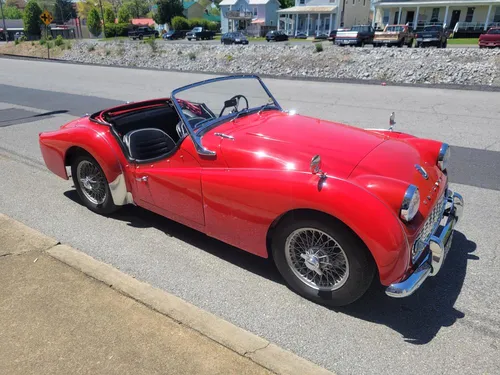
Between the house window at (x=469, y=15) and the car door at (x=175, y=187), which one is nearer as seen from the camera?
the car door at (x=175, y=187)

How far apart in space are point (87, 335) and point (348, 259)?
176 centimetres

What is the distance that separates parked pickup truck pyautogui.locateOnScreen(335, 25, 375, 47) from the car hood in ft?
83.8

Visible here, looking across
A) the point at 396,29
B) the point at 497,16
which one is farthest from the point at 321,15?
the point at 396,29

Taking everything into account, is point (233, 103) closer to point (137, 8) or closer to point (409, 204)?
point (409, 204)

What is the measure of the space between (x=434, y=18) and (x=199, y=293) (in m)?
49.4

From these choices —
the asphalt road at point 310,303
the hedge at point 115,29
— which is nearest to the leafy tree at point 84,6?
the hedge at point 115,29

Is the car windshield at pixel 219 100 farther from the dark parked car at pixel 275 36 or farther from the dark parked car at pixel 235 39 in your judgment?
the dark parked car at pixel 275 36

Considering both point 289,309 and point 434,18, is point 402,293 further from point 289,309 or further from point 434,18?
point 434,18

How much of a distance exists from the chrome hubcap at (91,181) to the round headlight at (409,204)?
9.83 feet

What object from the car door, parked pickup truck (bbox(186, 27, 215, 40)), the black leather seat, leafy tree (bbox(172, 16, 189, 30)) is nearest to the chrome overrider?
the car door

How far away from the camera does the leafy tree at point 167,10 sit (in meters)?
64.2

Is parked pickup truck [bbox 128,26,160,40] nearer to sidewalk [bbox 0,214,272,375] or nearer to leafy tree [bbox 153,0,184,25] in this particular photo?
leafy tree [bbox 153,0,184,25]

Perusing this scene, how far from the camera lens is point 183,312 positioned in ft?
9.18

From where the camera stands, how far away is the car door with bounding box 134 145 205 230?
11.1 ft
